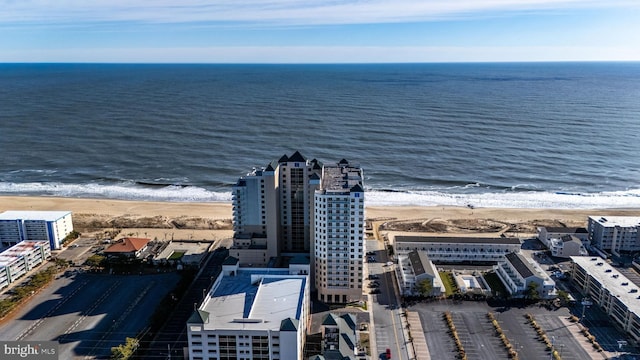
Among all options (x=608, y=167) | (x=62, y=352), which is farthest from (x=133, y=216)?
(x=608, y=167)

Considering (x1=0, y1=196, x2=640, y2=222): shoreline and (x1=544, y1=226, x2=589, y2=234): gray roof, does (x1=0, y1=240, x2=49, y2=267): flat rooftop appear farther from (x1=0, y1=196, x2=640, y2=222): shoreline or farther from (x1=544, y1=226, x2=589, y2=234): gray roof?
(x1=544, y1=226, x2=589, y2=234): gray roof

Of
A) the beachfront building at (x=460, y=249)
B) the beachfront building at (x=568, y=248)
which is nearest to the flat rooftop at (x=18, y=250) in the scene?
the beachfront building at (x=460, y=249)

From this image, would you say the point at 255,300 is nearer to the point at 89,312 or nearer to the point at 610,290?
the point at 89,312

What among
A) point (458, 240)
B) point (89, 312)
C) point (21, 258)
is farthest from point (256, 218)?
point (21, 258)

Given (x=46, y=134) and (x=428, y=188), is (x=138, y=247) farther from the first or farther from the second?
(x=46, y=134)

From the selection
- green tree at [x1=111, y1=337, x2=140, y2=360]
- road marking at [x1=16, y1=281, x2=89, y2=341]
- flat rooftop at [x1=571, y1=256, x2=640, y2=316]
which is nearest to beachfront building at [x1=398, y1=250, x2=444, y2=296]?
flat rooftop at [x1=571, y1=256, x2=640, y2=316]

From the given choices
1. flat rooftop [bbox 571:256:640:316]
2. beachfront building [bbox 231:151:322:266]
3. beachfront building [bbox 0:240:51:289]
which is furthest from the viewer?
beachfront building [bbox 231:151:322:266]
